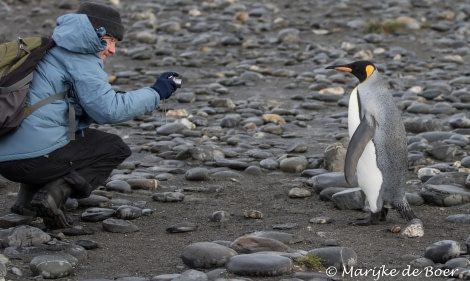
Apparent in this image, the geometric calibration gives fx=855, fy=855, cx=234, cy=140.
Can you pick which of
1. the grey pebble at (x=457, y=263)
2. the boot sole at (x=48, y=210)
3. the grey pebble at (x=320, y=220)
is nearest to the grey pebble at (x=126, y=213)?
the boot sole at (x=48, y=210)

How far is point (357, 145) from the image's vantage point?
4.68 metres

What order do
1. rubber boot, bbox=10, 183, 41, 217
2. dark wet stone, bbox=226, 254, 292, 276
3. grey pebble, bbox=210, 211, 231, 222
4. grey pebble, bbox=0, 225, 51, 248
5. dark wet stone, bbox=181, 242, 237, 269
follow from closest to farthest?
dark wet stone, bbox=226, 254, 292, 276 < dark wet stone, bbox=181, 242, 237, 269 < grey pebble, bbox=0, 225, 51, 248 < rubber boot, bbox=10, 183, 41, 217 < grey pebble, bbox=210, 211, 231, 222

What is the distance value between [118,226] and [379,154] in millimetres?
1477

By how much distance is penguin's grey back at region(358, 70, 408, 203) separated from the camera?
4.65 m

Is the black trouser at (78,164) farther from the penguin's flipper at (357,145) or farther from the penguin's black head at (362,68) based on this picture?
the penguin's black head at (362,68)

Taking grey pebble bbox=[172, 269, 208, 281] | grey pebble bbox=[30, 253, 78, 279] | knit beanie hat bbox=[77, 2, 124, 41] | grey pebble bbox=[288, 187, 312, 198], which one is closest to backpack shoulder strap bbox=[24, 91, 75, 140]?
knit beanie hat bbox=[77, 2, 124, 41]

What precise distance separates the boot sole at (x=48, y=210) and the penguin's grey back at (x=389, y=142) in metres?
1.71

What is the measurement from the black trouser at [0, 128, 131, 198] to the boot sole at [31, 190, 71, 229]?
0.09m

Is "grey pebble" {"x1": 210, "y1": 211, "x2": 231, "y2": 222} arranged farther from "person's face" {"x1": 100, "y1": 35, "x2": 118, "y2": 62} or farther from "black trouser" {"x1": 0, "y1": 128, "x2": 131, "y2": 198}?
"person's face" {"x1": 100, "y1": 35, "x2": 118, "y2": 62}

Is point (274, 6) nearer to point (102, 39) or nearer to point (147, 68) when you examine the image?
point (147, 68)

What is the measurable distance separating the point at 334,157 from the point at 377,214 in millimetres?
1160

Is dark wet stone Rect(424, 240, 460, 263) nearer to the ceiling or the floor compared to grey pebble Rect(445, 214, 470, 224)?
nearer to the ceiling

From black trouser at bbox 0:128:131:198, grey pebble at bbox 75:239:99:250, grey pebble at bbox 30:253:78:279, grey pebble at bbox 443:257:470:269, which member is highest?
black trouser at bbox 0:128:131:198

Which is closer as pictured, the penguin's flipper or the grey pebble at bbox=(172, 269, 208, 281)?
the grey pebble at bbox=(172, 269, 208, 281)
